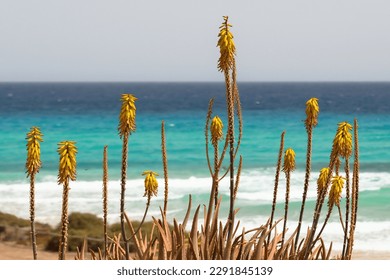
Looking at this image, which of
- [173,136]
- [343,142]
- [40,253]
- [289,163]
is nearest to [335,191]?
[343,142]

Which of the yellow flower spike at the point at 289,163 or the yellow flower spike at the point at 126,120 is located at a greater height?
the yellow flower spike at the point at 126,120

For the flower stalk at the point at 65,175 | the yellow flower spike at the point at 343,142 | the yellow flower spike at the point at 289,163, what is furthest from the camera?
the yellow flower spike at the point at 289,163

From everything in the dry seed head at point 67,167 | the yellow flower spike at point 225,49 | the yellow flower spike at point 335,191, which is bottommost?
the yellow flower spike at point 335,191

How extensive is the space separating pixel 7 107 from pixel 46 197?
5347 cm

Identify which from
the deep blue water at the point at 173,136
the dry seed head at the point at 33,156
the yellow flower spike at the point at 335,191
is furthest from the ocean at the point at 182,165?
the dry seed head at the point at 33,156

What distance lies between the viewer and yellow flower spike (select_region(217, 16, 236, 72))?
105 inches

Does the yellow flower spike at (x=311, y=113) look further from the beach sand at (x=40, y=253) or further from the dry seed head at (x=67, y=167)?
the beach sand at (x=40, y=253)

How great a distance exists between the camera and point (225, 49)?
106 inches

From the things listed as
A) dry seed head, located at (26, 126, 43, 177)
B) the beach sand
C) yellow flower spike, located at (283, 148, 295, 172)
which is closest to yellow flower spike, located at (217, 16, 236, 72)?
dry seed head, located at (26, 126, 43, 177)

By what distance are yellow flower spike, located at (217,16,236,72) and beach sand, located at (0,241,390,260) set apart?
1182cm

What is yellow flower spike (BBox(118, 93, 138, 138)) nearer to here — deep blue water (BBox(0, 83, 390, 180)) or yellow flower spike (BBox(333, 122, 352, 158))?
yellow flower spike (BBox(333, 122, 352, 158))

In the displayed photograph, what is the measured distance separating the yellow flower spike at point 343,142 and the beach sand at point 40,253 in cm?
1161

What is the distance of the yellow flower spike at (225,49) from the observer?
2662 millimetres
